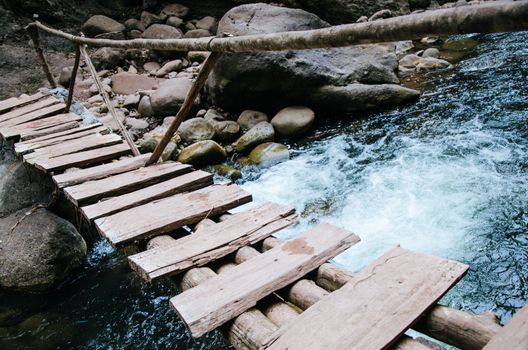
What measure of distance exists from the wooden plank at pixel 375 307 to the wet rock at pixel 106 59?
11.2m

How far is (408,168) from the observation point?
212 inches

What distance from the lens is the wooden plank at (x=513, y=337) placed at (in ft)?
3.57

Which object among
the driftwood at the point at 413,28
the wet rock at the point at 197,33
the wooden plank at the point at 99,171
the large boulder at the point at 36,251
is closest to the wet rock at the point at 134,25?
the wet rock at the point at 197,33

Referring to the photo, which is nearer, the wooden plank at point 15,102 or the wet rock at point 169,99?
the wooden plank at point 15,102

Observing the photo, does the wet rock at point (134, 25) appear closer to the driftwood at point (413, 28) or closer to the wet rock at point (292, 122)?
the wet rock at point (292, 122)

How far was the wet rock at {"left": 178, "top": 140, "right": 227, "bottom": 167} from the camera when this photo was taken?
6.32 metres

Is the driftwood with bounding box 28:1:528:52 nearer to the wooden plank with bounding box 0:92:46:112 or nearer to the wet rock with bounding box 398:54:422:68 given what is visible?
the wooden plank with bounding box 0:92:46:112

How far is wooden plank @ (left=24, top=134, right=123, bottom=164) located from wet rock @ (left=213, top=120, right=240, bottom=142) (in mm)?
3082

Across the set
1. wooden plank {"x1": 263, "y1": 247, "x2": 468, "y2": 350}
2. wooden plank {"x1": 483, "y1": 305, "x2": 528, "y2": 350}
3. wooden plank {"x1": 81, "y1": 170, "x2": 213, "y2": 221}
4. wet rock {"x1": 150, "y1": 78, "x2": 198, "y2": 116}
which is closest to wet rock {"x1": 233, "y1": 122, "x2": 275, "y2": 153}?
wet rock {"x1": 150, "y1": 78, "x2": 198, "y2": 116}

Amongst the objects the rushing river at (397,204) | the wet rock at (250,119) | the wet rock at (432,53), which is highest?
the wet rock at (432,53)

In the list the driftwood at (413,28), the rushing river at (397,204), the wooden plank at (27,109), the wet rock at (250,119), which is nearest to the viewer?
the driftwood at (413,28)

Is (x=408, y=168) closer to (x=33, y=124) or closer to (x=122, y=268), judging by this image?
(x=122, y=268)

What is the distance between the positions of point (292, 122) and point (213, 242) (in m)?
5.29

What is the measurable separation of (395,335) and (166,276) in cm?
109
